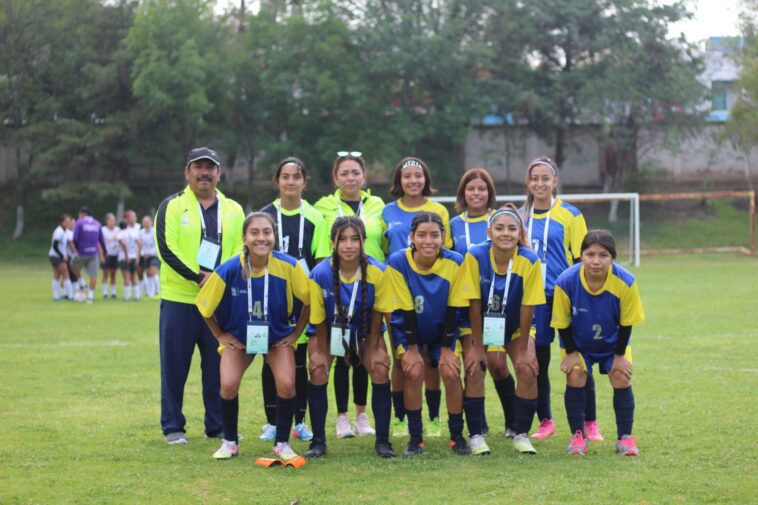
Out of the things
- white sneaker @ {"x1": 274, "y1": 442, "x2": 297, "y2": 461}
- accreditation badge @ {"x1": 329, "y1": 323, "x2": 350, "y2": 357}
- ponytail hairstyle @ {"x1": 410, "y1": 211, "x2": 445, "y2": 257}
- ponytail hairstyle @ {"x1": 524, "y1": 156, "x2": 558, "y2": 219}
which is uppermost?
ponytail hairstyle @ {"x1": 524, "y1": 156, "x2": 558, "y2": 219}

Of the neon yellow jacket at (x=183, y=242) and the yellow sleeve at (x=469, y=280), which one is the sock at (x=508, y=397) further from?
the neon yellow jacket at (x=183, y=242)

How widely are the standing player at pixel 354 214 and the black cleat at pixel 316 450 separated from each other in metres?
0.75

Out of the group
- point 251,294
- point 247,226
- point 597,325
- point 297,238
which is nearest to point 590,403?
point 597,325

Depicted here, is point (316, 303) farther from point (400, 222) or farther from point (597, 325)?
point (597, 325)

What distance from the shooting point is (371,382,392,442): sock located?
24.4ft

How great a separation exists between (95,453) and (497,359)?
2.91 meters

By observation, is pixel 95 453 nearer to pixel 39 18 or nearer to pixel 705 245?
pixel 705 245

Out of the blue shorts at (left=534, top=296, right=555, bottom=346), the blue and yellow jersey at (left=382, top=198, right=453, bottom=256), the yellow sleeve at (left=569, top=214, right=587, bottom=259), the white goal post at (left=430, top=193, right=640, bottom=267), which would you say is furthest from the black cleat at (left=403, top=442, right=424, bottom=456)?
the white goal post at (left=430, top=193, right=640, bottom=267)

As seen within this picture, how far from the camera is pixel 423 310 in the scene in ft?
24.5

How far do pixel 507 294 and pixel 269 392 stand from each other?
2002 mm

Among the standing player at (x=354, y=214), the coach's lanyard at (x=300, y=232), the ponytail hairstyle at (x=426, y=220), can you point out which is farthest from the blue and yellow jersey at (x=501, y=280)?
the coach's lanyard at (x=300, y=232)

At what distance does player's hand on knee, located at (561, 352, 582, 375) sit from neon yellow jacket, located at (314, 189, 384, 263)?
→ 5.40ft

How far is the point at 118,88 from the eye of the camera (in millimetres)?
45000

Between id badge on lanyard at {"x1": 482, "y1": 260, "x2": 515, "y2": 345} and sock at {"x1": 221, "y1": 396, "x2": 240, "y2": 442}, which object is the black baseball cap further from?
id badge on lanyard at {"x1": 482, "y1": 260, "x2": 515, "y2": 345}
